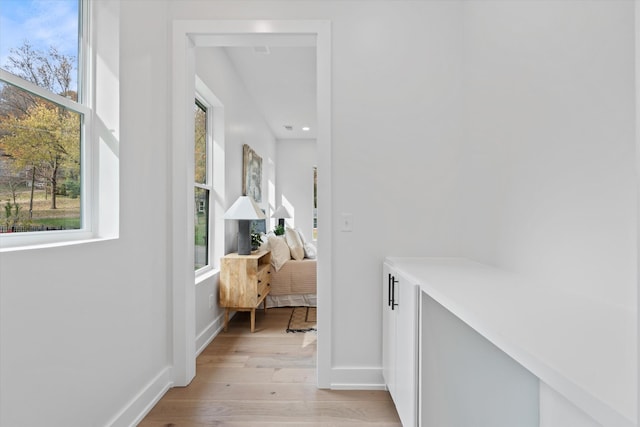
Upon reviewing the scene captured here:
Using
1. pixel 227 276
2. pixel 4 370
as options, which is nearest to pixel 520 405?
pixel 4 370

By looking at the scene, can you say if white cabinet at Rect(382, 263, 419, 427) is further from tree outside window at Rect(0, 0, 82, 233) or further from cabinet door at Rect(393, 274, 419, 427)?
tree outside window at Rect(0, 0, 82, 233)

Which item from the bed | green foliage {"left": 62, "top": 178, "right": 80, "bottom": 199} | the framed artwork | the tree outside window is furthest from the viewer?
the framed artwork

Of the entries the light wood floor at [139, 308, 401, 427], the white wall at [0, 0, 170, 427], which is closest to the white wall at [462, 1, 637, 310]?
the light wood floor at [139, 308, 401, 427]

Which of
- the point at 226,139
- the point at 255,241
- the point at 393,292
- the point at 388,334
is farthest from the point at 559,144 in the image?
the point at 255,241

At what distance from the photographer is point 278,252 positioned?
4355 millimetres

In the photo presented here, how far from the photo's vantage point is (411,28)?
2.29m

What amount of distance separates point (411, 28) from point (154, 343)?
2.45 meters

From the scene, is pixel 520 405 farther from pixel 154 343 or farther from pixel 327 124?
pixel 154 343

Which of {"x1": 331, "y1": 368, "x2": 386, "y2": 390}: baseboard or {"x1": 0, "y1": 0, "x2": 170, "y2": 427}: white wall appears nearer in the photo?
{"x1": 0, "y1": 0, "x2": 170, "y2": 427}: white wall

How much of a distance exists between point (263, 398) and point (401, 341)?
965 millimetres

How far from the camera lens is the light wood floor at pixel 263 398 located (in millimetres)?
1928

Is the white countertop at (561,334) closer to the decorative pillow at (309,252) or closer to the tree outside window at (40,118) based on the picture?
the tree outside window at (40,118)

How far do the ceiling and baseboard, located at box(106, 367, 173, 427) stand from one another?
2.73 meters

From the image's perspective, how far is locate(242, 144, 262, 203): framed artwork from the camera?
175 inches
